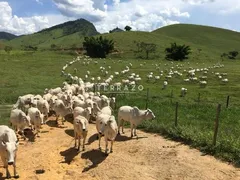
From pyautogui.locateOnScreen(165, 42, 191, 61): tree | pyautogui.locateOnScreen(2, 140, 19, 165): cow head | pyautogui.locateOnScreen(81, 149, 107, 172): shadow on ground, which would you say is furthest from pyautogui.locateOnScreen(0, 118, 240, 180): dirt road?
pyautogui.locateOnScreen(165, 42, 191, 61): tree

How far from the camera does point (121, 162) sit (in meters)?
15.1

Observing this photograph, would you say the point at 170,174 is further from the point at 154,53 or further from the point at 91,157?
the point at 154,53

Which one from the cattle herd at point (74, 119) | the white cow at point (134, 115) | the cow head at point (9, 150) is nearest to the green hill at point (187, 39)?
the cattle herd at point (74, 119)

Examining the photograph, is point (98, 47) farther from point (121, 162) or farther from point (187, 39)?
point (121, 162)

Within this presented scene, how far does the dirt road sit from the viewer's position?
1387cm

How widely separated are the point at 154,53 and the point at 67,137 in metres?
81.5

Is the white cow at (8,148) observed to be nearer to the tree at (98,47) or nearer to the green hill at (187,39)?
the tree at (98,47)

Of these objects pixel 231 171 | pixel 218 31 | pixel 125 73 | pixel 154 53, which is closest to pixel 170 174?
pixel 231 171

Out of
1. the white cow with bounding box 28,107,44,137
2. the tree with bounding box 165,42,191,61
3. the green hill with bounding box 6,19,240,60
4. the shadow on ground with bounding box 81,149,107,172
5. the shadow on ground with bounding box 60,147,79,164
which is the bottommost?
the shadow on ground with bounding box 60,147,79,164

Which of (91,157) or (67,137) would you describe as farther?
(67,137)

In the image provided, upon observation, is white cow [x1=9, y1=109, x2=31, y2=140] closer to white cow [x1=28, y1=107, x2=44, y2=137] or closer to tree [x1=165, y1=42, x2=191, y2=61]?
white cow [x1=28, y1=107, x2=44, y2=137]

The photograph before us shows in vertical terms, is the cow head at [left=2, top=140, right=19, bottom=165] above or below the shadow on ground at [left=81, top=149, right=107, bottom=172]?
above

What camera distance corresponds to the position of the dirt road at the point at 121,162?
13.9m

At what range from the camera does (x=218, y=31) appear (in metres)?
175
